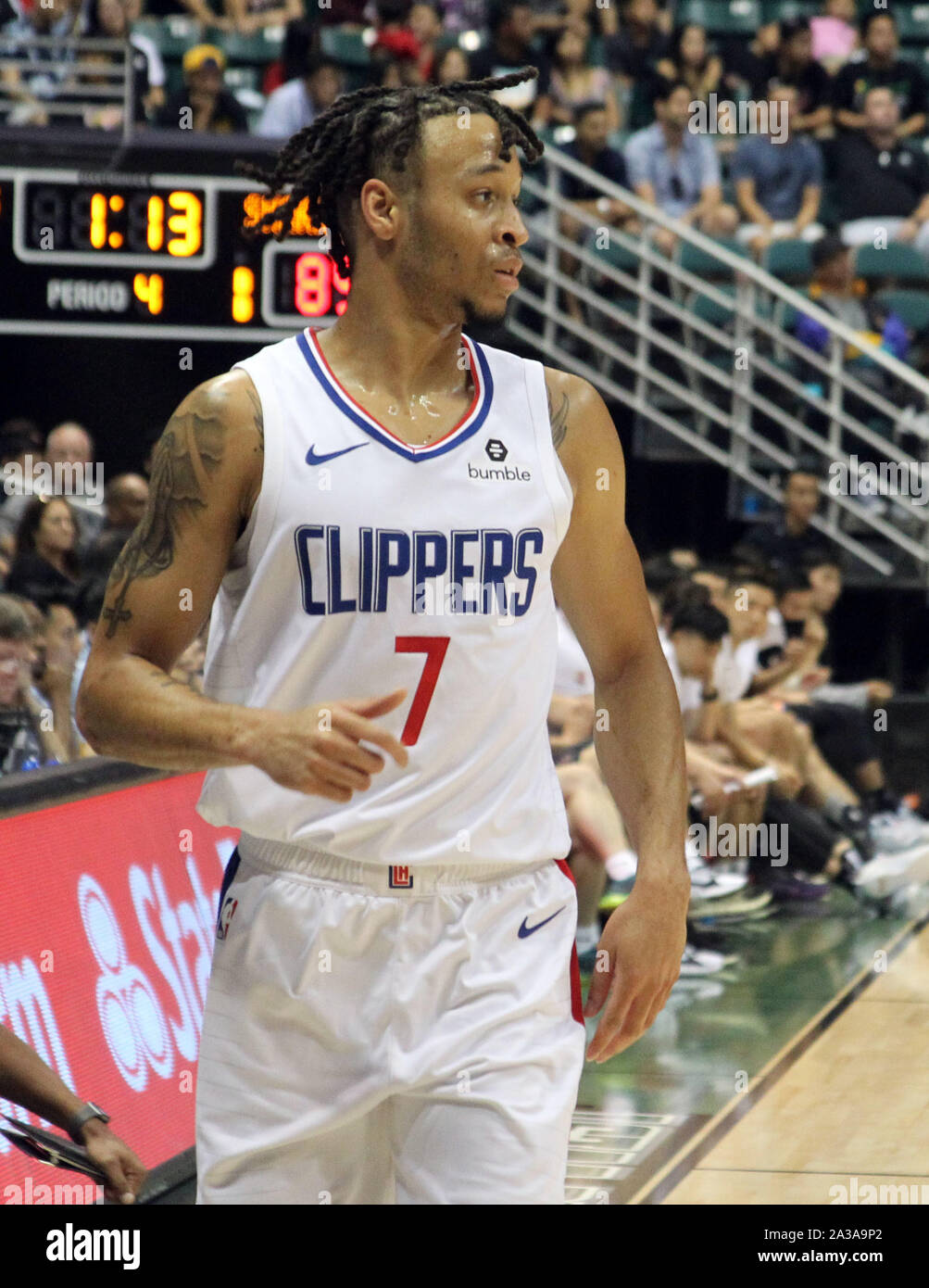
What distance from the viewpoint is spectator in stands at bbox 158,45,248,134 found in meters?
10.8

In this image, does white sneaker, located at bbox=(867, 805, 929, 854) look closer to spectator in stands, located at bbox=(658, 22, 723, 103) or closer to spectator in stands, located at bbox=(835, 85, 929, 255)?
spectator in stands, located at bbox=(835, 85, 929, 255)

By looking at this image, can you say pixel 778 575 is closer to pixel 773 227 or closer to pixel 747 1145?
pixel 773 227

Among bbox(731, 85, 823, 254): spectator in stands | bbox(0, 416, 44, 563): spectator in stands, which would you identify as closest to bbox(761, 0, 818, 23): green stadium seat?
bbox(731, 85, 823, 254): spectator in stands

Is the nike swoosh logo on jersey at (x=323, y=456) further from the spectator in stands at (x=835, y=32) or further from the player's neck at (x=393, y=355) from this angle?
the spectator in stands at (x=835, y=32)

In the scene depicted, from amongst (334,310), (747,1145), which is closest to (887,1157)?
(747,1145)

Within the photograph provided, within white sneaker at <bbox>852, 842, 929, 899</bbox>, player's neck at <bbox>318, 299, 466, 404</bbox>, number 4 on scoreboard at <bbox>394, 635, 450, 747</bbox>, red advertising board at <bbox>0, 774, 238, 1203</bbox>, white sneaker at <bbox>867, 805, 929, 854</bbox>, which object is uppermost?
player's neck at <bbox>318, 299, 466, 404</bbox>

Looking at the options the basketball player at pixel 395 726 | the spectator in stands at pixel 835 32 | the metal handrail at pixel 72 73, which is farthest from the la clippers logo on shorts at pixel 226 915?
the spectator in stands at pixel 835 32

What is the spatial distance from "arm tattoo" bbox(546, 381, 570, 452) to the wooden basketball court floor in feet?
8.26

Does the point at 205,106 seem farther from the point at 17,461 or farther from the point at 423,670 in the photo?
the point at 423,670

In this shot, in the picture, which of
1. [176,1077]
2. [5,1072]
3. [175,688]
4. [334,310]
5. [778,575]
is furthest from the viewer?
[778,575]

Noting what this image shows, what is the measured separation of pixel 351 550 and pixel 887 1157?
3.24 meters

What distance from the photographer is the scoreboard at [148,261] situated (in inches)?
309

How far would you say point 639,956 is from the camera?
2.55 metres

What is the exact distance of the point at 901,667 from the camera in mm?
10805
